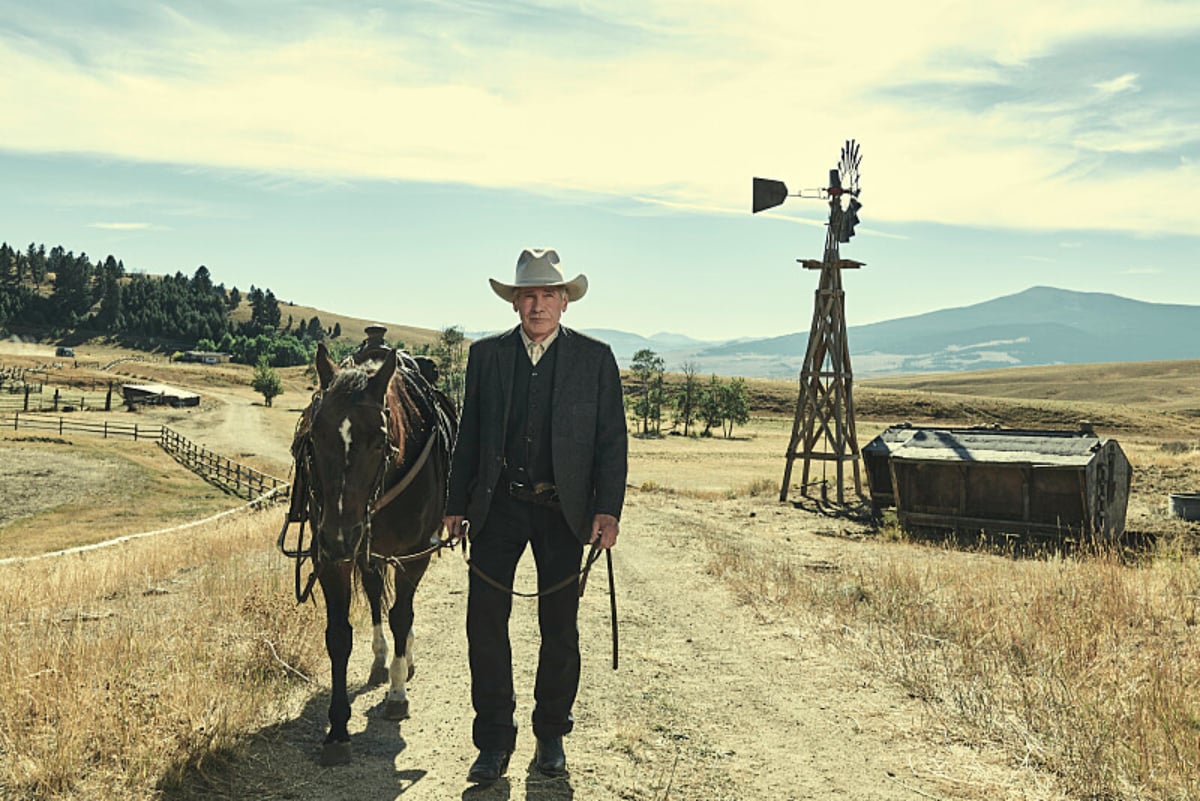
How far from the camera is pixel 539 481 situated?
197 inches

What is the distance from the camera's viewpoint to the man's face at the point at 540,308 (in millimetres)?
5070

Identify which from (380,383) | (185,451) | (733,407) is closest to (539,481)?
(380,383)

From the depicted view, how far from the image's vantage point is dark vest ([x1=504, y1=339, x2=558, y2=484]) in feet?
16.5

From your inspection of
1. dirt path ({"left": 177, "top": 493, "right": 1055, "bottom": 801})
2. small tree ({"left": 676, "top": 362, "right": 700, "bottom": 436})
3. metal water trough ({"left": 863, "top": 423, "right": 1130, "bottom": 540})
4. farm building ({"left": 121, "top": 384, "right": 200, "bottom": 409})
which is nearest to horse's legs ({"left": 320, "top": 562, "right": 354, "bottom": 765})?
dirt path ({"left": 177, "top": 493, "right": 1055, "bottom": 801})

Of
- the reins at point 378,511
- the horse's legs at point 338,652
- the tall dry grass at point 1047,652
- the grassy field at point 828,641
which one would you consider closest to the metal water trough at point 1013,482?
the grassy field at point 828,641

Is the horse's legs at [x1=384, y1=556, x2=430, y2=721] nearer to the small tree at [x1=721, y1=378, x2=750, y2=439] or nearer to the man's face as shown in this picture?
the man's face

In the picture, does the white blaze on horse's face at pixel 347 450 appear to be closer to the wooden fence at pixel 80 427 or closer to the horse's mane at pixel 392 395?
the horse's mane at pixel 392 395

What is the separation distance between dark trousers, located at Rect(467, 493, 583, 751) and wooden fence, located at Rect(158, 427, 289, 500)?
30.1 metres

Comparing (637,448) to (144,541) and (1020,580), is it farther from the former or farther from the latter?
(1020,580)

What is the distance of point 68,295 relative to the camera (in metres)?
183

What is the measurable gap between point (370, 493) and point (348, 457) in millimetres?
290

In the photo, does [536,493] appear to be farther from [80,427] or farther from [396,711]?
[80,427]

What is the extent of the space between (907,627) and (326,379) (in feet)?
20.1

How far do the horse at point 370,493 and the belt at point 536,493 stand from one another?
0.79 metres
